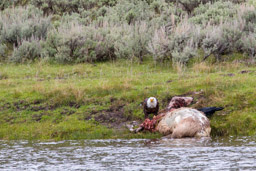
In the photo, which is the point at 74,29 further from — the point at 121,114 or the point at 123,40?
the point at 121,114

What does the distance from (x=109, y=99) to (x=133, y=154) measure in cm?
468

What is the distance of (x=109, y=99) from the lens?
14.7m

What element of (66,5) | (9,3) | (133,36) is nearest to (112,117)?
(133,36)

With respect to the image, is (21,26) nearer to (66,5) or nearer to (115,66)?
(115,66)

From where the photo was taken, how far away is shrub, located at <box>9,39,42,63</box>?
854 inches

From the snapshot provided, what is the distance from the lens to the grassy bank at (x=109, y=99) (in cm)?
1298

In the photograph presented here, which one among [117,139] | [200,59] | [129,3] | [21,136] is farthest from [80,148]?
[129,3]

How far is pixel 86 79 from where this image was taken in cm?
1738

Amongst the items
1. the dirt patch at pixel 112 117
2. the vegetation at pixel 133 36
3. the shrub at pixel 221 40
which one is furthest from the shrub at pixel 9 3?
the dirt patch at pixel 112 117

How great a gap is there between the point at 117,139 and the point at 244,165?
4.51 m

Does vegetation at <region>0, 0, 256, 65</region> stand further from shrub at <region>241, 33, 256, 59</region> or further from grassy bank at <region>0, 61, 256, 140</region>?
grassy bank at <region>0, 61, 256, 140</region>

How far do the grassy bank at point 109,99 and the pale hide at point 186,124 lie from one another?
575mm

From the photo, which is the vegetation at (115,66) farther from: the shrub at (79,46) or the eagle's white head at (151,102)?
the eagle's white head at (151,102)

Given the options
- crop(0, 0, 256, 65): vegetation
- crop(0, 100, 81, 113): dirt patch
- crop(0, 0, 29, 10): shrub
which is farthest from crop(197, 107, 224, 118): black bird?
crop(0, 0, 29, 10): shrub
